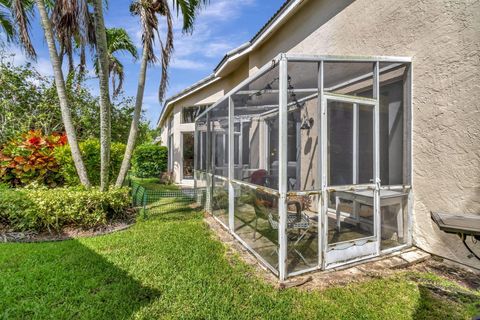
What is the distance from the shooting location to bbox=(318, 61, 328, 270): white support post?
3859 mm

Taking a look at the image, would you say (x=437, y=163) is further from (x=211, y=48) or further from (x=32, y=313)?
(x=211, y=48)

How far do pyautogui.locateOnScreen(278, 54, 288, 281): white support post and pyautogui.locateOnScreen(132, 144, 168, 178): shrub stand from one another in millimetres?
14949

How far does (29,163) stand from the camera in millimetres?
7578

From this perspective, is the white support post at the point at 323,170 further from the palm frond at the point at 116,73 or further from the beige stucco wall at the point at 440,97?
the palm frond at the point at 116,73

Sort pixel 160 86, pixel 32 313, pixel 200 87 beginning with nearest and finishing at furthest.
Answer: pixel 32 313
pixel 160 86
pixel 200 87

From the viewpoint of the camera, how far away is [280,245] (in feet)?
12.3

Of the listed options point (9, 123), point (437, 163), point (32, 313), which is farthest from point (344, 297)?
point (9, 123)

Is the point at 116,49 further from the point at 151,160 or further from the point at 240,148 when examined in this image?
the point at 240,148

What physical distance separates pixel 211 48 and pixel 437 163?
10693mm

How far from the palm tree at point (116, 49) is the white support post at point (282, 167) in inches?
557

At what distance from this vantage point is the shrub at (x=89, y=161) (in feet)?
25.6

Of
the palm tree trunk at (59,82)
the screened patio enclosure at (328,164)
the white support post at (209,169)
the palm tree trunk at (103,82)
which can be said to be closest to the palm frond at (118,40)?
the palm tree trunk at (59,82)

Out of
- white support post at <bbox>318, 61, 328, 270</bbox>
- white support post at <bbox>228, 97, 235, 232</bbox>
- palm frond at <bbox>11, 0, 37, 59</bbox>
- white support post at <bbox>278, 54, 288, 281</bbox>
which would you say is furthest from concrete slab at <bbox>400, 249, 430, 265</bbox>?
palm frond at <bbox>11, 0, 37, 59</bbox>

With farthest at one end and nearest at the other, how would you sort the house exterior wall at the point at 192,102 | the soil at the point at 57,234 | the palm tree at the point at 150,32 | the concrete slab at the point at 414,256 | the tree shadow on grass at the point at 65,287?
the house exterior wall at the point at 192,102, the palm tree at the point at 150,32, the soil at the point at 57,234, the concrete slab at the point at 414,256, the tree shadow on grass at the point at 65,287
